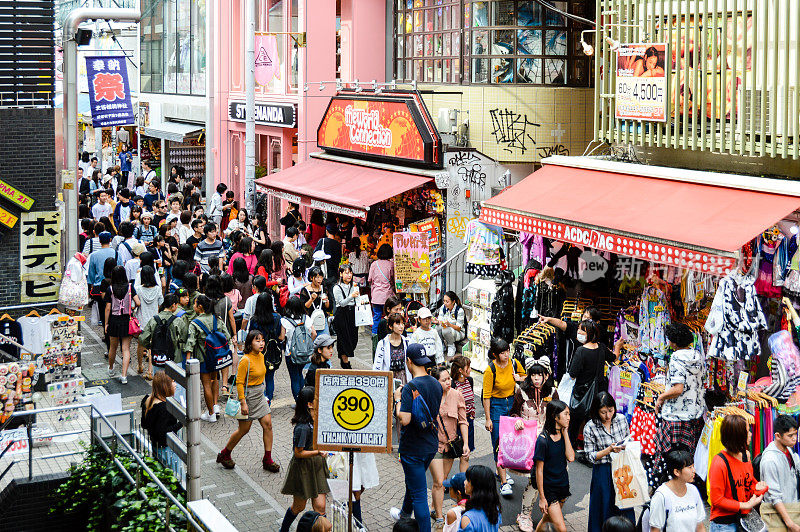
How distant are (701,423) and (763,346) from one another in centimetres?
100

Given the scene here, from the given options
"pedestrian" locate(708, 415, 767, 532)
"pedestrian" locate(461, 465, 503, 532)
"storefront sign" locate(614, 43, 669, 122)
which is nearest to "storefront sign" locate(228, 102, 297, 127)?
"storefront sign" locate(614, 43, 669, 122)

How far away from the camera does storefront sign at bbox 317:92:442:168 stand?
17.7 metres

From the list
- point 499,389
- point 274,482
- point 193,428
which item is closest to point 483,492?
point 193,428

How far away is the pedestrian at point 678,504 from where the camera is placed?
315 inches

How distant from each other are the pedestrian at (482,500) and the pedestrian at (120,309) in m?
8.33

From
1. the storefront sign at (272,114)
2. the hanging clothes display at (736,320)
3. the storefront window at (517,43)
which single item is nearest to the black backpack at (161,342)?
the hanging clothes display at (736,320)

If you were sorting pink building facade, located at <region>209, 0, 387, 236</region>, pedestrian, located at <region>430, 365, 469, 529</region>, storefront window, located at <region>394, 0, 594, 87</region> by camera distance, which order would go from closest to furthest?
pedestrian, located at <region>430, 365, 469, 529</region>, storefront window, located at <region>394, 0, 594, 87</region>, pink building facade, located at <region>209, 0, 387, 236</region>

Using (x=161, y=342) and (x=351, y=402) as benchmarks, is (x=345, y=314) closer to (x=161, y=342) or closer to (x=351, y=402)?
(x=161, y=342)

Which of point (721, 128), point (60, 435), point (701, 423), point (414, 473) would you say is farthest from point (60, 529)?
point (721, 128)

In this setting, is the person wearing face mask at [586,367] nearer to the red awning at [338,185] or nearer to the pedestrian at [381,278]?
the pedestrian at [381,278]

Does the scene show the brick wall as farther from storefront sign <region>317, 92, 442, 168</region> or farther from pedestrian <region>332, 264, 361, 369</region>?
storefront sign <region>317, 92, 442, 168</region>

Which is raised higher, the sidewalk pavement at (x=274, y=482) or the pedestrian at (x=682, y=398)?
the pedestrian at (x=682, y=398)

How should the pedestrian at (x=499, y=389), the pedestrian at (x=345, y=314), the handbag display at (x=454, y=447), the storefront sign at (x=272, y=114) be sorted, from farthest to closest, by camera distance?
1. the storefront sign at (x=272, y=114)
2. the pedestrian at (x=345, y=314)
3. the pedestrian at (x=499, y=389)
4. the handbag display at (x=454, y=447)

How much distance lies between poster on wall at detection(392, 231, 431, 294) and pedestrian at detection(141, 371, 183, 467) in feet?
24.6
